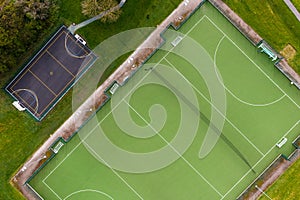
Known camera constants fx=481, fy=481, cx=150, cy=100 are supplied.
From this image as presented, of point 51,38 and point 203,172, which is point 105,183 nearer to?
point 203,172

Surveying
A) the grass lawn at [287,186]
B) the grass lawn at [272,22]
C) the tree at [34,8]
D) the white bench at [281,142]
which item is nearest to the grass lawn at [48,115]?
the tree at [34,8]

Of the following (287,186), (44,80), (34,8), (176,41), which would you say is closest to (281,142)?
(287,186)

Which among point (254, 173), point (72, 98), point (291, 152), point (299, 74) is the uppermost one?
point (299, 74)

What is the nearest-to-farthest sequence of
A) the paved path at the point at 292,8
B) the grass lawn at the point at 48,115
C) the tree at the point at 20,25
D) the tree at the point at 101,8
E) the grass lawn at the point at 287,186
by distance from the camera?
1. the tree at the point at 20,25
2. the tree at the point at 101,8
3. the grass lawn at the point at 48,115
4. the grass lawn at the point at 287,186
5. the paved path at the point at 292,8

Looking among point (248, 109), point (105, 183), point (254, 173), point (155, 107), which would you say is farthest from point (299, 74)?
point (105, 183)

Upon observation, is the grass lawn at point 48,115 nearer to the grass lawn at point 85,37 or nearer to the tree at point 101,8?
the grass lawn at point 85,37

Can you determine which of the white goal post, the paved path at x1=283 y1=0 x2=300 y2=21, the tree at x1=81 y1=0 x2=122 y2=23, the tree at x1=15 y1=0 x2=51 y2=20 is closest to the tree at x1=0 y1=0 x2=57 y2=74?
the tree at x1=15 y1=0 x2=51 y2=20
